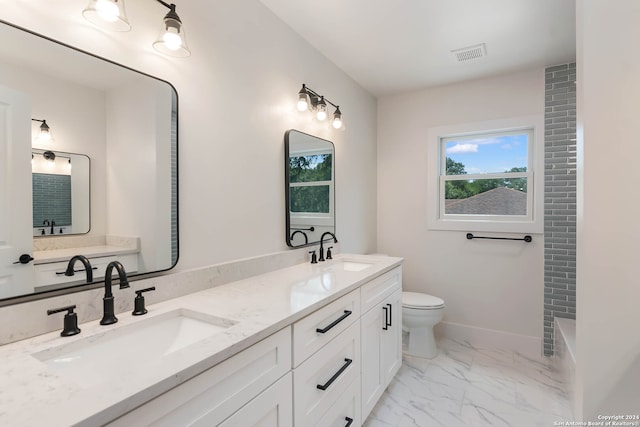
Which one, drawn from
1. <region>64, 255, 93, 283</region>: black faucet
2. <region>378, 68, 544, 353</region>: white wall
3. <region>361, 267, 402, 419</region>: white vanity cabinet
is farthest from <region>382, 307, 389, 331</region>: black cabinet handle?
<region>64, 255, 93, 283</region>: black faucet

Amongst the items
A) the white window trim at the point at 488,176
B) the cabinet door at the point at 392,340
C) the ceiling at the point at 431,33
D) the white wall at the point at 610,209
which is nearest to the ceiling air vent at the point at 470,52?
the ceiling at the point at 431,33

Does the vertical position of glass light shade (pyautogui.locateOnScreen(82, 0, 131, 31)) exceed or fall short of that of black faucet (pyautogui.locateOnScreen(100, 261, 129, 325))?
it exceeds it

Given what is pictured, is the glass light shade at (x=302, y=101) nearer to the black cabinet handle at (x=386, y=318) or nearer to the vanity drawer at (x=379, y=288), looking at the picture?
the vanity drawer at (x=379, y=288)

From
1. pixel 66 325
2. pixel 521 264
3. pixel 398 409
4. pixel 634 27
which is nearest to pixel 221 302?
pixel 66 325

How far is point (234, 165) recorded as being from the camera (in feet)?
5.52

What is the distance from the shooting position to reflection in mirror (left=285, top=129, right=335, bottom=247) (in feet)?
6.81

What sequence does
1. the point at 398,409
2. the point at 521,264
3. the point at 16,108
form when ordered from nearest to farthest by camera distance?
the point at 16,108, the point at 398,409, the point at 521,264

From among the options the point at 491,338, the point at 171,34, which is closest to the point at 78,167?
the point at 171,34

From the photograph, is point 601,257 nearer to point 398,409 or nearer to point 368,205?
point 398,409

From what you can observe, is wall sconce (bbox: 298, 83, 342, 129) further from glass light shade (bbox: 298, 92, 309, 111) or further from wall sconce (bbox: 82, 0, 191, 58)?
wall sconce (bbox: 82, 0, 191, 58)

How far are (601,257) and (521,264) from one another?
5.04 ft

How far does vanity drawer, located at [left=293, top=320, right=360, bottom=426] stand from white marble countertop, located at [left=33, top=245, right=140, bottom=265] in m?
0.81

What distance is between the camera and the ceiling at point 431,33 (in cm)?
187

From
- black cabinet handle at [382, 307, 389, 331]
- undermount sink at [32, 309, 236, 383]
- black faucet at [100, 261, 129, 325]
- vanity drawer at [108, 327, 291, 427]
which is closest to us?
vanity drawer at [108, 327, 291, 427]
